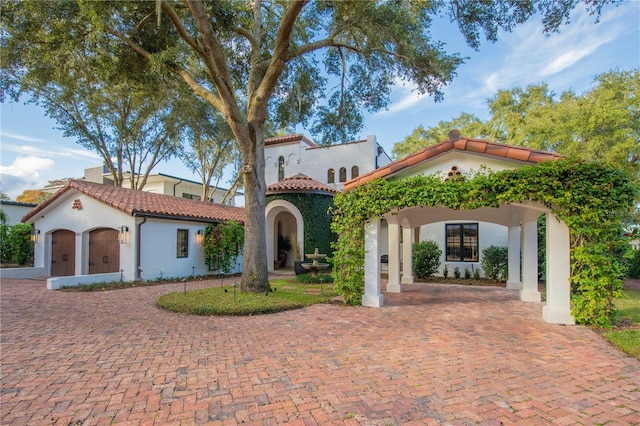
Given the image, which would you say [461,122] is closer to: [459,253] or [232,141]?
[459,253]

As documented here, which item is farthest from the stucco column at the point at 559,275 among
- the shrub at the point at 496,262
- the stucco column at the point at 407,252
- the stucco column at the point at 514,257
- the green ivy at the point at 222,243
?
the green ivy at the point at 222,243

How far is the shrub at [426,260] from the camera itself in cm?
1518

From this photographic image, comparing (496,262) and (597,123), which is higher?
(597,123)

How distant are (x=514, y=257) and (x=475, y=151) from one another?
5986mm

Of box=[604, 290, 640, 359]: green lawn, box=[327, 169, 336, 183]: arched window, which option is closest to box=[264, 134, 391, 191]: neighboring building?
box=[327, 169, 336, 183]: arched window

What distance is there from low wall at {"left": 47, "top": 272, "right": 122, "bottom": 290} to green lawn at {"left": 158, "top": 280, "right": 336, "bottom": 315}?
15.3ft

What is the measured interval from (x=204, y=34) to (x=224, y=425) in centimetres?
826

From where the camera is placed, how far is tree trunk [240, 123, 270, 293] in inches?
380

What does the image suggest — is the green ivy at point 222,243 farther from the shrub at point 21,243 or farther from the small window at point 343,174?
the shrub at point 21,243

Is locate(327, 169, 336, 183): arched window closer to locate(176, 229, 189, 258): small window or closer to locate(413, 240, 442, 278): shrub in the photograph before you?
locate(413, 240, 442, 278): shrub

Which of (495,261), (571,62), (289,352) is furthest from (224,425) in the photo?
(571,62)

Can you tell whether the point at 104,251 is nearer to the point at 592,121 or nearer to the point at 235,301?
the point at 235,301

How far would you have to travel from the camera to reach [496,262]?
14.6m

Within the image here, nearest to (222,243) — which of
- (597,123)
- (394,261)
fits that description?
(394,261)
